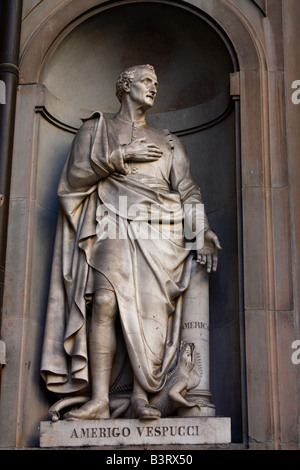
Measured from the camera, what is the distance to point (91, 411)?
8.66 meters

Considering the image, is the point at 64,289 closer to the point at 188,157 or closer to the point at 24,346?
the point at 24,346

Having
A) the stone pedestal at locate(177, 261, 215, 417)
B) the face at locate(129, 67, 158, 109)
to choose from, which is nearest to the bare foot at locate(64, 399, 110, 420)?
the stone pedestal at locate(177, 261, 215, 417)

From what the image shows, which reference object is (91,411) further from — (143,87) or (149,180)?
(143,87)

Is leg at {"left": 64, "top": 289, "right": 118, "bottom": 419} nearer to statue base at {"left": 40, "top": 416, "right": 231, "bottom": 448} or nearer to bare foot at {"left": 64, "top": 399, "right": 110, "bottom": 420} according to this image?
bare foot at {"left": 64, "top": 399, "right": 110, "bottom": 420}

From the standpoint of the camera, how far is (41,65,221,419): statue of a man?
8898 mm

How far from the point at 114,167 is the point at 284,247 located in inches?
70.8

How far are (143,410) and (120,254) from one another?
1500mm

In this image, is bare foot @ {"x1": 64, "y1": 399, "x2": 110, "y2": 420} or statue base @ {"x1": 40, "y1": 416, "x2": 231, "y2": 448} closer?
statue base @ {"x1": 40, "y1": 416, "x2": 231, "y2": 448}

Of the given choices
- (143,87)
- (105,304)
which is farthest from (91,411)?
(143,87)

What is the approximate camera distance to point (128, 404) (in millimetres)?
8867

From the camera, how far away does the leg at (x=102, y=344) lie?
8.81 m

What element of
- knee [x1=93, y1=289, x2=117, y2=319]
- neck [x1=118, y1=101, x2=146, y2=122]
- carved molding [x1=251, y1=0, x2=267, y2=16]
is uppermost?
carved molding [x1=251, y1=0, x2=267, y2=16]

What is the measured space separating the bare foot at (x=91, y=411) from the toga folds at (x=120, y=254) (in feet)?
0.99
